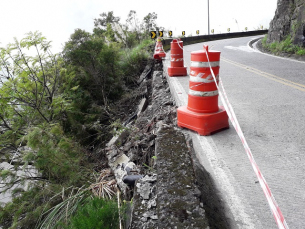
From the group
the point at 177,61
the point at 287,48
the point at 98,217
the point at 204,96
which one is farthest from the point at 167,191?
the point at 287,48

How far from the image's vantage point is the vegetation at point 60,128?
3222 mm

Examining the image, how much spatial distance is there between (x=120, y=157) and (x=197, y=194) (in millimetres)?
2746

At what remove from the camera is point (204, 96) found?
337 centimetres

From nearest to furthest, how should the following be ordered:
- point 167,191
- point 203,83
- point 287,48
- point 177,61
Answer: point 167,191 → point 203,83 → point 177,61 → point 287,48

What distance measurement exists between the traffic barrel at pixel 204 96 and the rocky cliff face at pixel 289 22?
1036 cm

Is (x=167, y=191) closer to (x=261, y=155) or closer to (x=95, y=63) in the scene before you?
(x=261, y=155)

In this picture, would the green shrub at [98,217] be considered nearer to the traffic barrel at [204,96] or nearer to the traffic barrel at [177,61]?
the traffic barrel at [204,96]

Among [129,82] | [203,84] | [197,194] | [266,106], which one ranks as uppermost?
[203,84]

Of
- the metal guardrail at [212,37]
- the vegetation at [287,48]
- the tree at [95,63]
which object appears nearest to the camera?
the tree at [95,63]

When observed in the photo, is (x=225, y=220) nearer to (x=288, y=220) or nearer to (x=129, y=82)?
(x=288, y=220)

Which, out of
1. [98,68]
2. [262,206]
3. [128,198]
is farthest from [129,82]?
[262,206]

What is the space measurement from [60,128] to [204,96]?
384 cm

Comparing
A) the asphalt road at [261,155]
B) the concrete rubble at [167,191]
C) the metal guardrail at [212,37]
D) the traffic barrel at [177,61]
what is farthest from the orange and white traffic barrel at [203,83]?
the metal guardrail at [212,37]

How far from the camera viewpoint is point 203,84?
3.32 meters
